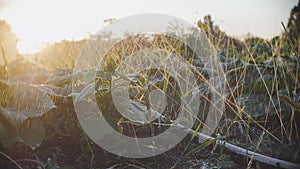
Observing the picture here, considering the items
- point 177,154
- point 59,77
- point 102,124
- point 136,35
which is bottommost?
point 177,154

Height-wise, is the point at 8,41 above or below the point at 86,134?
above

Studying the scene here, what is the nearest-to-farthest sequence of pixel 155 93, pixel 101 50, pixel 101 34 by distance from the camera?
pixel 155 93
pixel 101 50
pixel 101 34

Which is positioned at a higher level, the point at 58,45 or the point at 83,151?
the point at 58,45

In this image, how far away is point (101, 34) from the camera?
3.25 m

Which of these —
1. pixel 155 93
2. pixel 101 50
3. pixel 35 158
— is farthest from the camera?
pixel 101 50

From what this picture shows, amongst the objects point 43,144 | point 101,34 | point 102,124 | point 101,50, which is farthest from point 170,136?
point 101,34

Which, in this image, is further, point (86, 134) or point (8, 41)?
point (8, 41)

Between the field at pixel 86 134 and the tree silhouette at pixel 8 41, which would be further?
the tree silhouette at pixel 8 41

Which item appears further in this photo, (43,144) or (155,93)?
(155,93)

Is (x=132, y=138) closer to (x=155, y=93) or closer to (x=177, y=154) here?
(x=177, y=154)

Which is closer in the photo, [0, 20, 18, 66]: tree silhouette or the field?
the field

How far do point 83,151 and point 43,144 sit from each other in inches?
6.3

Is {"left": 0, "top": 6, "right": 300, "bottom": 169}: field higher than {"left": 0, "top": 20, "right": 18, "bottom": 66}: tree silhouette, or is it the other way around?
{"left": 0, "top": 20, "right": 18, "bottom": 66}: tree silhouette

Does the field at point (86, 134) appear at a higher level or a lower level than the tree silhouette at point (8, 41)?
lower
